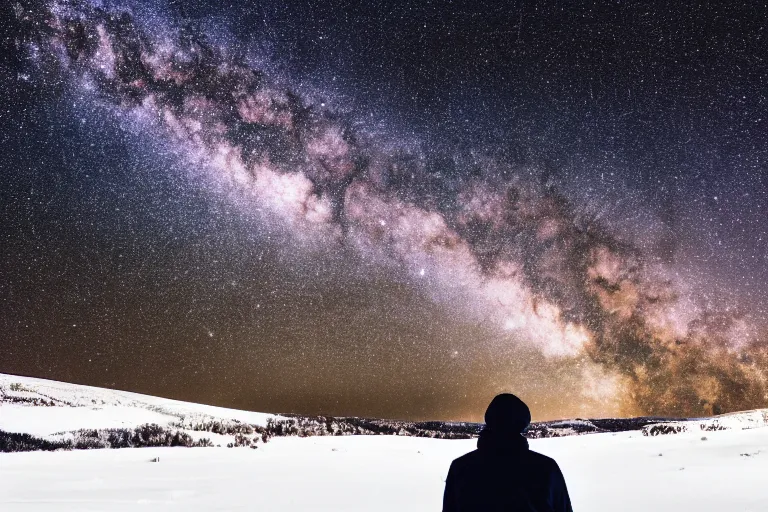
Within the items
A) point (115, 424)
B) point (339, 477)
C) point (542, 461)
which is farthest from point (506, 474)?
point (115, 424)

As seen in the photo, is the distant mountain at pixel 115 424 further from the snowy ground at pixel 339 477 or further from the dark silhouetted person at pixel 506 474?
the dark silhouetted person at pixel 506 474

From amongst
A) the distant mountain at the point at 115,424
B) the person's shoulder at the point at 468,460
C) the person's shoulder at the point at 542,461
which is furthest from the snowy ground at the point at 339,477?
the person's shoulder at the point at 542,461

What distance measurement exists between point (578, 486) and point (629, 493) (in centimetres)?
118

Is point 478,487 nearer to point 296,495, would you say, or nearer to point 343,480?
point 296,495

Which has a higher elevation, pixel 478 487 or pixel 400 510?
pixel 478 487

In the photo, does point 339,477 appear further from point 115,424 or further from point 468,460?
→ point 115,424

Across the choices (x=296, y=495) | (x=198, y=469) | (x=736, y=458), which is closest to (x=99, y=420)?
(x=198, y=469)

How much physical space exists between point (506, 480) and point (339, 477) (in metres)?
9.22

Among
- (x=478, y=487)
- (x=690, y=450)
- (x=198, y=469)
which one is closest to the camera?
(x=478, y=487)

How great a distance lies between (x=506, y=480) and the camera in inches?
117

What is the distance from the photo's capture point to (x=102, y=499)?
28.5ft

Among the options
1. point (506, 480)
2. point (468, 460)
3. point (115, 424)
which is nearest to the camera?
point (506, 480)

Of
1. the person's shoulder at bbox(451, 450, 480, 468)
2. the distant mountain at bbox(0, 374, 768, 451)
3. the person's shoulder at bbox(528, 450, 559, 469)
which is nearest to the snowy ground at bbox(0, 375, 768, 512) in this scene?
the distant mountain at bbox(0, 374, 768, 451)

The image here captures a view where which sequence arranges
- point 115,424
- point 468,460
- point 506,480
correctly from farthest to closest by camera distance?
point 115,424 < point 468,460 < point 506,480
